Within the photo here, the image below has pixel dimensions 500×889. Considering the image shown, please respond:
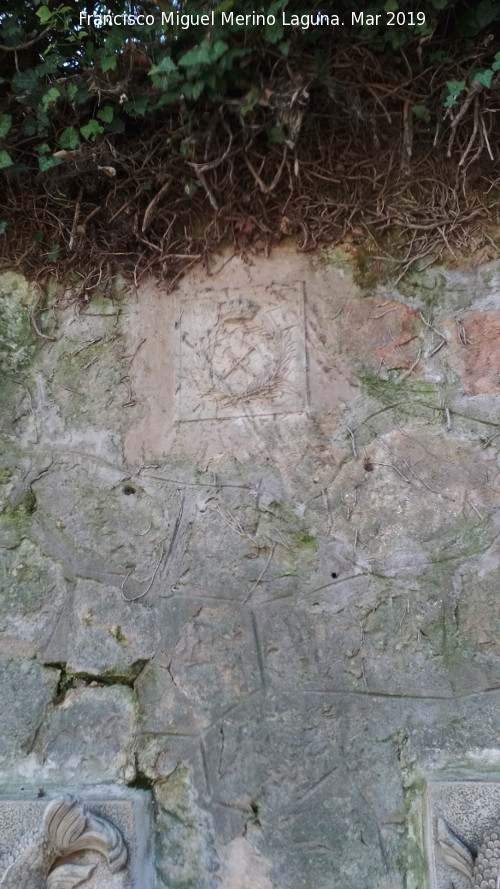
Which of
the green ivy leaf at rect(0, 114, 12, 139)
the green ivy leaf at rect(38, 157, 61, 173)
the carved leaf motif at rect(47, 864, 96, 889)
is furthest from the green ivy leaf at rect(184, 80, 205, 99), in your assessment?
the carved leaf motif at rect(47, 864, 96, 889)

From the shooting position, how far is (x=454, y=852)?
1.53m

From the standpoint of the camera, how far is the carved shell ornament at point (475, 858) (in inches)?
57.6

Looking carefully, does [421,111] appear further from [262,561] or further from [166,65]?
[262,561]

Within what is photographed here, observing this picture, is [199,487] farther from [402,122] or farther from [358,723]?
[402,122]

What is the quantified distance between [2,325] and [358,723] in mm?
1546

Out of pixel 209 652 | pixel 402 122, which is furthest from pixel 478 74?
pixel 209 652

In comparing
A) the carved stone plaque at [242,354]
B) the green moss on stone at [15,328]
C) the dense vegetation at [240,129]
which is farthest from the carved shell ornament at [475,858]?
the green moss on stone at [15,328]

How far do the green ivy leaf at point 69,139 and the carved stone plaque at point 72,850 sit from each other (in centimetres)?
170

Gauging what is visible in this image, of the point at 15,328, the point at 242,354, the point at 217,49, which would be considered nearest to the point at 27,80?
the point at 217,49

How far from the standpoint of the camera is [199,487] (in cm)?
197

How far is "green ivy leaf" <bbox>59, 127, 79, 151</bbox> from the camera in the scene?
77.6 inches

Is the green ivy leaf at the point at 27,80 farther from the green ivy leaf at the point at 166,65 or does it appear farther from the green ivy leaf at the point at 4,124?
the green ivy leaf at the point at 166,65

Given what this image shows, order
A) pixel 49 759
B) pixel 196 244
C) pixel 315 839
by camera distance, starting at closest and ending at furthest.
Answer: pixel 315 839 → pixel 49 759 → pixel 196 244

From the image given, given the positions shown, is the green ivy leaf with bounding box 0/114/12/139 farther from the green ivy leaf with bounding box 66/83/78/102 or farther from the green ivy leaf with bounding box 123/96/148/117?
the green ivy leaf with bounding box 123/96/148/117
